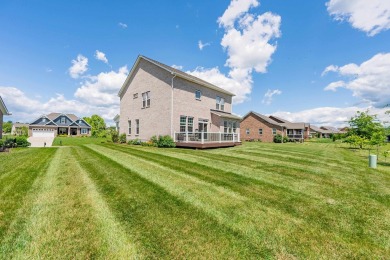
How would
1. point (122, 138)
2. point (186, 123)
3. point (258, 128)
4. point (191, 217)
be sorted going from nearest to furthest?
point (191, 217) < point (186, 123) < point (122, 138) < point (258, 128)

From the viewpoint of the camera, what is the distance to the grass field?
272 centimetres

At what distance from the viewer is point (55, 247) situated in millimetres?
2727

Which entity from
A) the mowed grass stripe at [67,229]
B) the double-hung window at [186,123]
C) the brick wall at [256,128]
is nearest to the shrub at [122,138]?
the double-hung window at [186,123]

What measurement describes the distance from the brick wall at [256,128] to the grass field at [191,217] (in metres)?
30.6

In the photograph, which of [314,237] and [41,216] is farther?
[41,216]

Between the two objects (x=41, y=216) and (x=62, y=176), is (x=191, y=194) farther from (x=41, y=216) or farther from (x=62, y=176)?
(x=62, y=176)

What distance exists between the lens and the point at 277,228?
3.28m

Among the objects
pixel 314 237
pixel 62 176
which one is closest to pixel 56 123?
pixel 62 176

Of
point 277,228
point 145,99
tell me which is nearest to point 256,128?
point 145,99

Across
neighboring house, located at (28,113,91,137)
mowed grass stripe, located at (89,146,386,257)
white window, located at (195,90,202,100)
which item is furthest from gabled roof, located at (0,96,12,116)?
neighboring house, located at (28,113,91,137)

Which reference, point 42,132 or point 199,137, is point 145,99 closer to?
point 199,137

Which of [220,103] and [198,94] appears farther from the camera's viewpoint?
[220,103]

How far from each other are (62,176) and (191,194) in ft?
16.1

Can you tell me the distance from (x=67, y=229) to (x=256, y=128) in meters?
37.6
